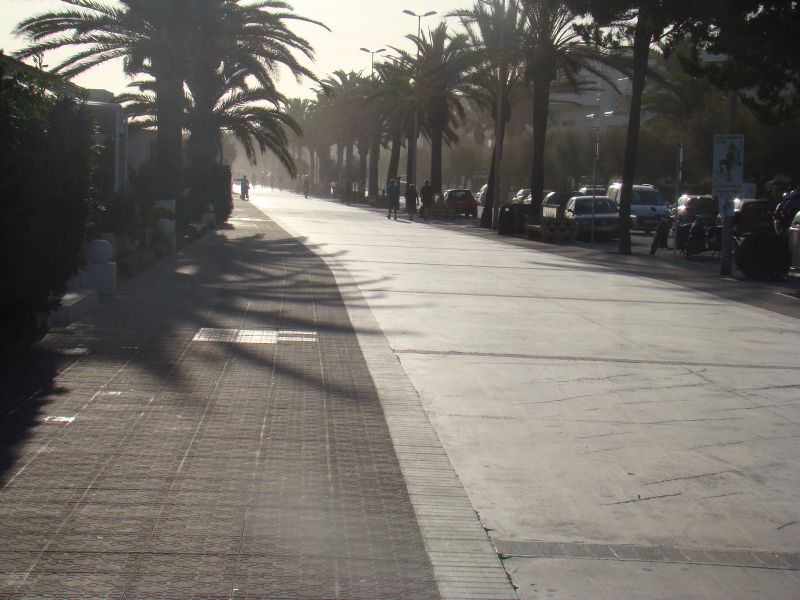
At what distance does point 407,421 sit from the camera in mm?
7547

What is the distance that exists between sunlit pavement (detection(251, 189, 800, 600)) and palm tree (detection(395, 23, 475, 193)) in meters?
40.2

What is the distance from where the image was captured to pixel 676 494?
6.12m

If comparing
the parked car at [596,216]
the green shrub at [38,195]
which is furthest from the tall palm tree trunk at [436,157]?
the green shrub at [38,195]

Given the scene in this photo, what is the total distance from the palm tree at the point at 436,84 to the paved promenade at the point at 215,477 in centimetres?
4462

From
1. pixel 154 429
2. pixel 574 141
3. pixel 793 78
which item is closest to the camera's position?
pixel 154 429

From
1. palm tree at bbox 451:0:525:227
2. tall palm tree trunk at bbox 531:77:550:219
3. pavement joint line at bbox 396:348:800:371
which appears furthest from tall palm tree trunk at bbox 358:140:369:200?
pavement joint line at bbox 396:348:800:371

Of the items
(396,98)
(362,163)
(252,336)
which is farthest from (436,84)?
(252,336)

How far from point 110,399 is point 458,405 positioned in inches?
99.6

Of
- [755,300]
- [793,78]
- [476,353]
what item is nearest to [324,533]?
[476,353]

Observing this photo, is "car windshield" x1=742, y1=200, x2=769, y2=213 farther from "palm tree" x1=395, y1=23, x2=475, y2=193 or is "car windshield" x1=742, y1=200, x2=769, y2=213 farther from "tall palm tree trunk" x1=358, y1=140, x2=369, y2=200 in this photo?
"tall palm tree trunk" x1=358, y1=140, x2=369, y2=200

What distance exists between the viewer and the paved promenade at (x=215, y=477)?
4.61 metres

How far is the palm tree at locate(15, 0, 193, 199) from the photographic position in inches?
1019

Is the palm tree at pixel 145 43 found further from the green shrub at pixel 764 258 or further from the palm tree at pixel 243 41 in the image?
the green shrub at pixel 764 258

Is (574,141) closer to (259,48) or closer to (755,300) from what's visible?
(259,48)
